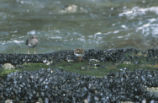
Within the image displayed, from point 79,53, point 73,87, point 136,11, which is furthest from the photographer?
point 136,11

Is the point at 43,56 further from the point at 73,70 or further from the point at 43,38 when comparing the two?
the point at 43,38

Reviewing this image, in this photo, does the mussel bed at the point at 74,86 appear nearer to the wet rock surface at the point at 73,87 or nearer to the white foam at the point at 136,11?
the wet rock surface at the point at 73,87

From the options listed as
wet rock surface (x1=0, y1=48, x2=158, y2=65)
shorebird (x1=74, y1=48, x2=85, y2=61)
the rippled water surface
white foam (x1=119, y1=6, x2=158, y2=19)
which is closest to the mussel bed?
shorebird (x1=74, y1=48, x2=85, y2=61)

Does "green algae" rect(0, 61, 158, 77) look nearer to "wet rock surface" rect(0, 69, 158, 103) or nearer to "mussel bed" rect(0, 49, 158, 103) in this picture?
"mussel bed" rect(0, 49, 158, 103)

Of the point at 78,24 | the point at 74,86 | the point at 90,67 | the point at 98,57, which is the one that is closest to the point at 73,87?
the point at 74,86

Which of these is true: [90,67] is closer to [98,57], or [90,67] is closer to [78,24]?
[98,57]

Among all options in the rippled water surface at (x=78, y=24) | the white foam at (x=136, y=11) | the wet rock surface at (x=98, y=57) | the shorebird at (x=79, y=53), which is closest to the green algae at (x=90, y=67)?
the shorebird at (x=79, y=53)
